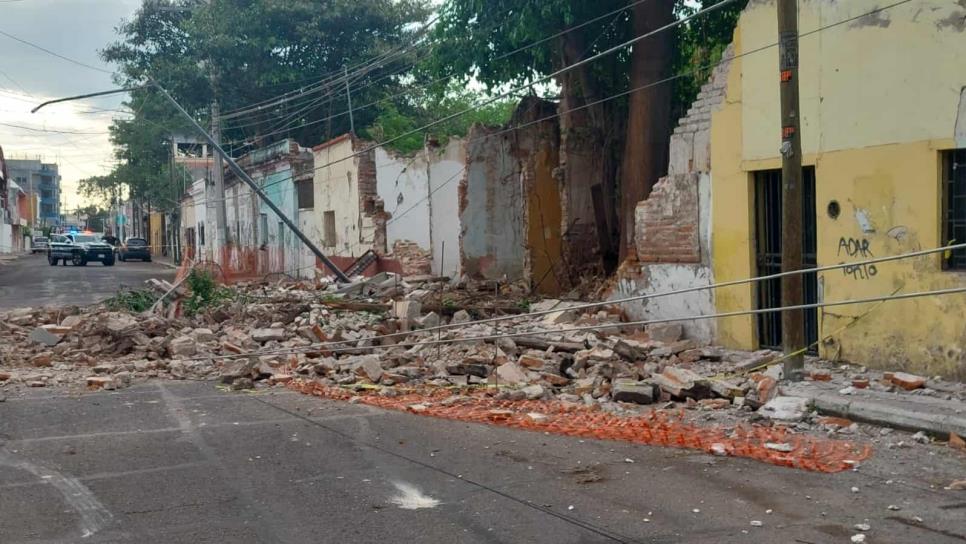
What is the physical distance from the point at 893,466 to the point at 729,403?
2.43m

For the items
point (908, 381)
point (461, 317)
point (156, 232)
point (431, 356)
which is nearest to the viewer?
point (908, 381)

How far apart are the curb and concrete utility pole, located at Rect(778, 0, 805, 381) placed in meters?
0.66

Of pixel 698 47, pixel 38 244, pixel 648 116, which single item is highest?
pixel 698 47

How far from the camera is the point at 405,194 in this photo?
24.9 metres

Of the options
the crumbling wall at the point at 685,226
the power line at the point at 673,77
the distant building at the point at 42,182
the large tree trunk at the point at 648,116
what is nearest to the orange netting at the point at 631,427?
the crumbling wall at the point at 685,226

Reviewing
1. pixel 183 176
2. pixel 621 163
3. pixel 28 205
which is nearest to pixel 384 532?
pixel 621 163

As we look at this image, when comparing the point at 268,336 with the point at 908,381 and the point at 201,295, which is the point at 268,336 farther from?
the point at 908,381

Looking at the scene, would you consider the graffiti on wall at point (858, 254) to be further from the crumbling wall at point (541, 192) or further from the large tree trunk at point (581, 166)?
the crumbling wall at point (541, 192)

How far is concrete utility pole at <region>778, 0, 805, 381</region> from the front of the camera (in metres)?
9.42

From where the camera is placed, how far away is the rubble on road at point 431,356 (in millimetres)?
9664

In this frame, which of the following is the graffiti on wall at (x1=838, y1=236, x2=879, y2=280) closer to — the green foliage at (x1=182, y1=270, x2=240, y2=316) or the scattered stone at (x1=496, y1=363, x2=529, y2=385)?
the scattered stone at (x1=496, y1=363, x2=529, y2=385)

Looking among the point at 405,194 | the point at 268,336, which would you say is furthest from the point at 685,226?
the point at 405,194

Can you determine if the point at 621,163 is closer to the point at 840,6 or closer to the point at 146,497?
the point at 840,6

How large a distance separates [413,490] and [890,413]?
4662 mm
